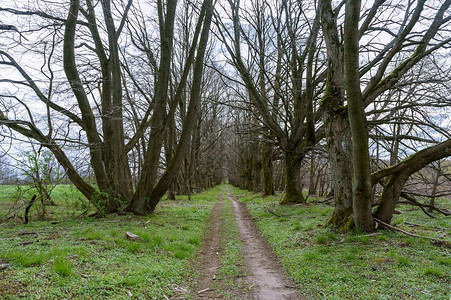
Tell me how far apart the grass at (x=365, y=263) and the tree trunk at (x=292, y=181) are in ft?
19.1

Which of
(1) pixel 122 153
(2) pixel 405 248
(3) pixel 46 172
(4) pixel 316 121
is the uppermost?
(4) pixel 316 121

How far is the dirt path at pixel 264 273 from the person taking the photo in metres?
4.13

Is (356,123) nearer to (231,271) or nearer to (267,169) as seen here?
(231,271)

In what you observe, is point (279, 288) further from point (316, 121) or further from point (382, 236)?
point (316, 121)

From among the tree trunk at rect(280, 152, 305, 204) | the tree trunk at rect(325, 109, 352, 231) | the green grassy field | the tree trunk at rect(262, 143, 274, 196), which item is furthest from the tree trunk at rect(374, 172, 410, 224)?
the tree trunk at rect(262, 143, 274, 196)

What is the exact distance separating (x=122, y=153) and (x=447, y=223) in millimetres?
10865

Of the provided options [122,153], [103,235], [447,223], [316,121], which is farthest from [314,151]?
[103,235]

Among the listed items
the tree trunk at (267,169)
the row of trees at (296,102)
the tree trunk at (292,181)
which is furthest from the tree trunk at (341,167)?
the tree trunk at (267,169)

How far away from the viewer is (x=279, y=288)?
4.33 m

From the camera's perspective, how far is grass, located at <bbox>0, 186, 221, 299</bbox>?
3.46 m

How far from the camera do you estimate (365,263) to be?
4734mm

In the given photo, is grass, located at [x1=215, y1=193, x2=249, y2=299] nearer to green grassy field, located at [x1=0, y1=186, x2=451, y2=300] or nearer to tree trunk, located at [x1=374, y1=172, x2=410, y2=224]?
green grassy field, located at [x1=0, y1=186, x2=451, y2=300]

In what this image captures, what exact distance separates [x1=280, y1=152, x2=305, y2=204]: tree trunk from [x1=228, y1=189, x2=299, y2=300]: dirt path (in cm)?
574

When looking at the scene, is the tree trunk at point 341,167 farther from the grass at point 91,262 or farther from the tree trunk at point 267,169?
the tree trunk at point 267,169
